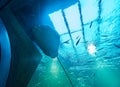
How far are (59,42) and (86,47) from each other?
4732 mm

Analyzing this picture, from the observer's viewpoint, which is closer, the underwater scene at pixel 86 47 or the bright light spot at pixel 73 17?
the bright light spot at pixel 73 17

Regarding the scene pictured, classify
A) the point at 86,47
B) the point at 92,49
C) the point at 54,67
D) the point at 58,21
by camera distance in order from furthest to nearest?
1. the point at 54,67
2. the point at 92,49
3. the point at 86,47
4. the point at 58,21

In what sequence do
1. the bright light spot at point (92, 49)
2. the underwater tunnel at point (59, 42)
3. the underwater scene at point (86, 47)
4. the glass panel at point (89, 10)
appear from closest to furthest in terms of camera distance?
the underwater tunnel at point (59, 42) → the glass panel at point (89, 10) → the underwater scene at point (86, 47) → the bright light spot at point (92, 49)

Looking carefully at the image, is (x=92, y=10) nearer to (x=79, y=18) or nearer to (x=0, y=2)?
(x=79, y=18)

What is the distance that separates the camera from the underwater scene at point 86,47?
417 centimetres

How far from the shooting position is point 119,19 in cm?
532

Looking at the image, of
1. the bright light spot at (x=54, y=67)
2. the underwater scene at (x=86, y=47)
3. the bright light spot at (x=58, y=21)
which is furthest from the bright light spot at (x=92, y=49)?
the bright light spot at (x=58, y=21)


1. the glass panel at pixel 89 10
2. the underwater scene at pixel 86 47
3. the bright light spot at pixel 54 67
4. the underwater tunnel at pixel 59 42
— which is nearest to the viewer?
the underwater tunnel at pixel 59 42

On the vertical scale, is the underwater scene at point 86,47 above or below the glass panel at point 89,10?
below

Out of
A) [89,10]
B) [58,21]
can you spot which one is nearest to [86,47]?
[89,10]

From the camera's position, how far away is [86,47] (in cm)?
642

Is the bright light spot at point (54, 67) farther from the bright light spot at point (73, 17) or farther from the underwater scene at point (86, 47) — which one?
the bright light spot at point (73, 17)

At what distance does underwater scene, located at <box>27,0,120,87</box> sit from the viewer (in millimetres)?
4168

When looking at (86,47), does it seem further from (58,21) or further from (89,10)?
(58,21)
